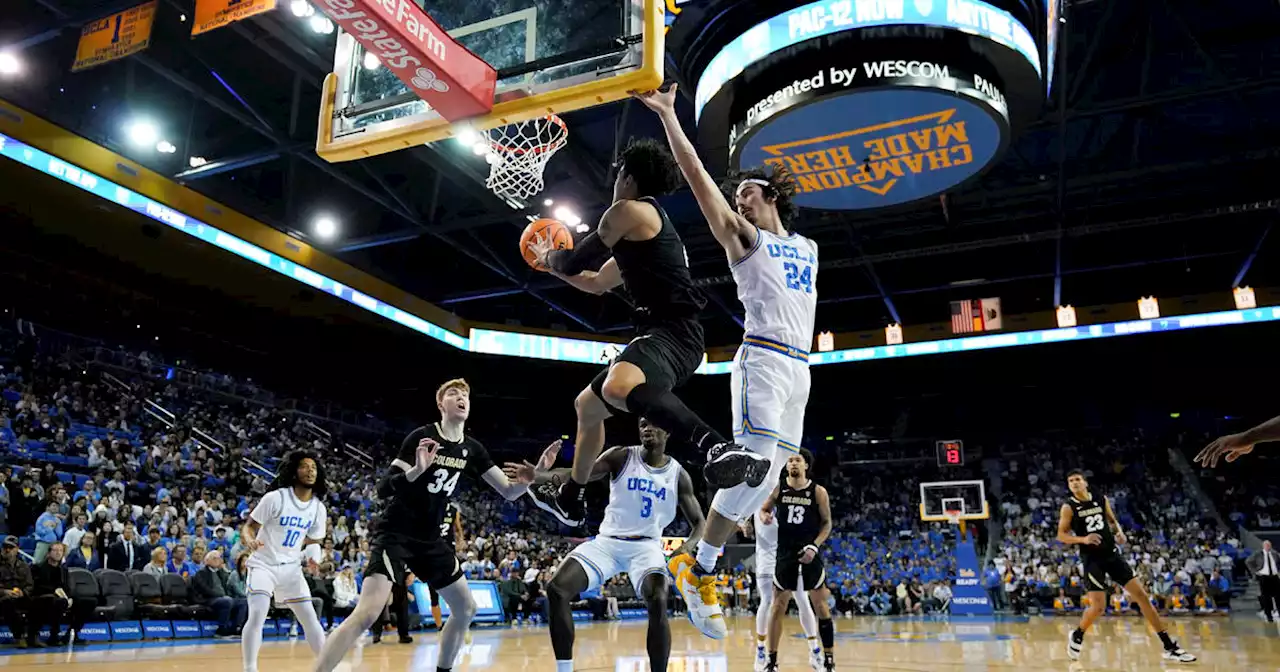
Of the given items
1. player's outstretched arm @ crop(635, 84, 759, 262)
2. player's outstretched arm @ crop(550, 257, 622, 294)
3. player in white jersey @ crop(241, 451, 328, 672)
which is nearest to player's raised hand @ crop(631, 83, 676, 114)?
player's outstretched arm @ crop(635, 84, 759, 262)

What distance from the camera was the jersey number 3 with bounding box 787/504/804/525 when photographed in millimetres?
8547

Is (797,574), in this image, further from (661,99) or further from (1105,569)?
(661,99)

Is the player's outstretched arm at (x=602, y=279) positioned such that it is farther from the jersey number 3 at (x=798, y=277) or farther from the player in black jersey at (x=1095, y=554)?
the player in black jersey at (x=1095, y=554)

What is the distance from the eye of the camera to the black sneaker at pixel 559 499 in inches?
212

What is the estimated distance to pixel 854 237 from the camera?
20484 millimetres

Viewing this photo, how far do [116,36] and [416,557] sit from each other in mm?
10411

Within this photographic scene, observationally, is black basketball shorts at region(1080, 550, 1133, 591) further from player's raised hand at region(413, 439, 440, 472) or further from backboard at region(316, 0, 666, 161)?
player's raised hand at region(413, 439, 440, 472)

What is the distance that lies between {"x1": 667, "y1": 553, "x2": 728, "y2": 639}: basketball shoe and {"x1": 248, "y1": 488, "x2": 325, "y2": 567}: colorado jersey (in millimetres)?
3476

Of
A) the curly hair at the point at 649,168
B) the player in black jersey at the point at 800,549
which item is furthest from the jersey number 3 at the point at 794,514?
the curly hair at the point at 649,168

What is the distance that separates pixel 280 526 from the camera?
23.0 ft

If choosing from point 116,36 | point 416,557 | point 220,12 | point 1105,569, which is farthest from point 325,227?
point 1105,569

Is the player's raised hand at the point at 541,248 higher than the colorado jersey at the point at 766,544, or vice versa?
the player's raised hand at the point at 541,248

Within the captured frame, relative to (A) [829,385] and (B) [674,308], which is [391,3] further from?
(A) [829,385]

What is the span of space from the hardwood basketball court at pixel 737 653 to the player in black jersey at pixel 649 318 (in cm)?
524
